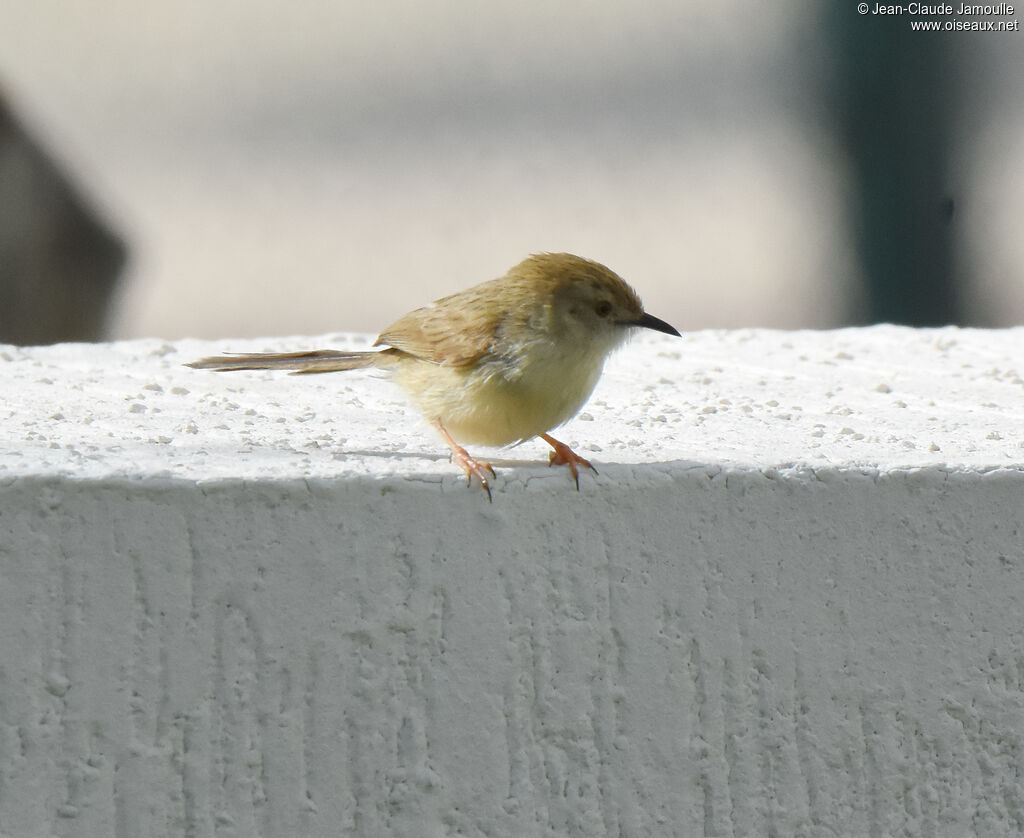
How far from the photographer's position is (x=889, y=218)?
26.9 ft

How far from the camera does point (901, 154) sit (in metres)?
8.11

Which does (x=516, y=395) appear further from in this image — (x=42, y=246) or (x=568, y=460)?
(x=42, y=246)

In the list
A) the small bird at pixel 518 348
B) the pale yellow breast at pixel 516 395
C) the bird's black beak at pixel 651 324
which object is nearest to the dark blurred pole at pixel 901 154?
the bird's black beak at pixel 651 324

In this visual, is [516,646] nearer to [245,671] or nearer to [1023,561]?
[245,671]

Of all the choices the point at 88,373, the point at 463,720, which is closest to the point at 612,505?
the point at 463,720

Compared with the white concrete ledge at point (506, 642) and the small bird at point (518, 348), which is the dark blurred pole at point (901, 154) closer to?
the small bird at point (518, 348)

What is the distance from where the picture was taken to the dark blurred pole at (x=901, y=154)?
8.02 meters

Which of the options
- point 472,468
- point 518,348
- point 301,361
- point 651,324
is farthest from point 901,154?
point 472,468

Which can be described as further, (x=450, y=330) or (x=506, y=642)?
(x=450, y=330)

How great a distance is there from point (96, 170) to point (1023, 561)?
9709 millimetres

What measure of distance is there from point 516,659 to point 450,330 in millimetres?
805

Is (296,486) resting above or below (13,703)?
above

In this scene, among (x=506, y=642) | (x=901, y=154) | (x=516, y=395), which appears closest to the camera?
(x=506, y=642)

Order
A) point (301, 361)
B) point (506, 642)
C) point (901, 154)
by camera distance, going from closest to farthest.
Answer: point (506, 642)
point (301, 361)
point (901, 154)
